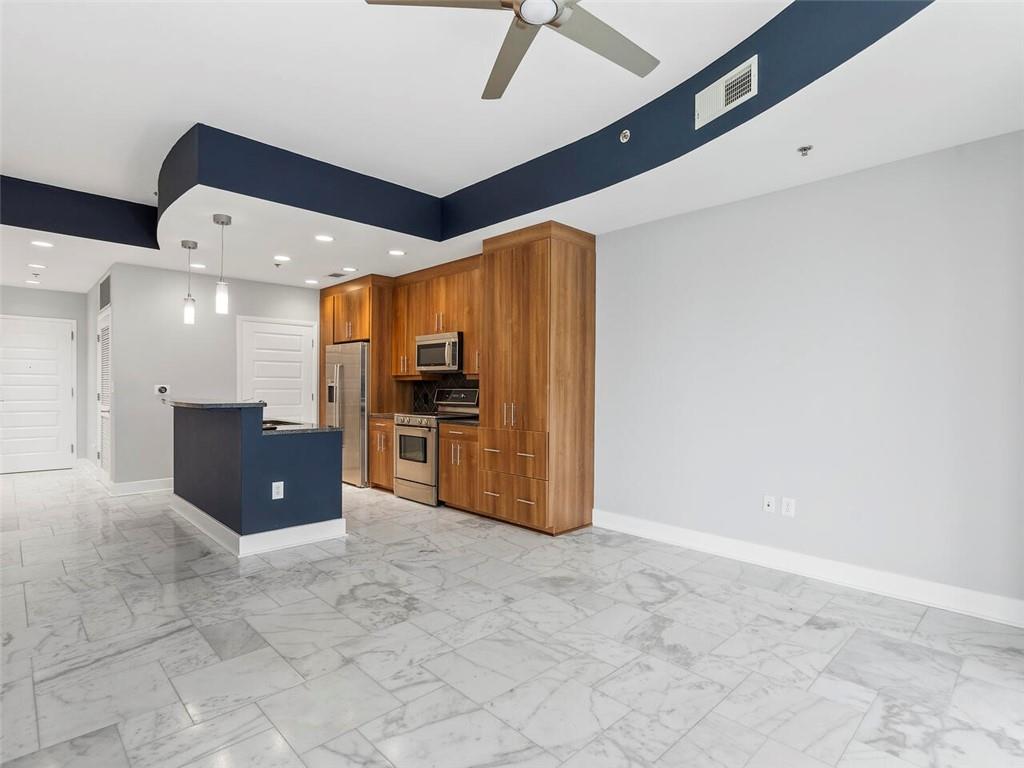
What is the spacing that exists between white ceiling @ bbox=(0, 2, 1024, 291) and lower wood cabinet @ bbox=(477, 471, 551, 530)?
2.15 meters

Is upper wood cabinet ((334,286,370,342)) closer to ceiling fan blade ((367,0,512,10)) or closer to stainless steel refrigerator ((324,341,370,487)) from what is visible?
stainless steel refrigerator ((324,341,370,487))

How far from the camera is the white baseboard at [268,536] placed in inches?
152

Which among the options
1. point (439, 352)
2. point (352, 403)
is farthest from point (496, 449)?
point (352, 403)

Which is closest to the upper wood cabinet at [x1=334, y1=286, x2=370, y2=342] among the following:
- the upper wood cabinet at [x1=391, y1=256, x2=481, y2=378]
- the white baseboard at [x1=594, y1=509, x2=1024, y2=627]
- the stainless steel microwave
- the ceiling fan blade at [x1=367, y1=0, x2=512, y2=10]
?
the upper wood cabinet at [x1=391, y1=256, x2=481, y2=378]

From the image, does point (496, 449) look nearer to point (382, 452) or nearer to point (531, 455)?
point (531, 455)

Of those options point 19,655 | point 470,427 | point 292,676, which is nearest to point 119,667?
point 19,655

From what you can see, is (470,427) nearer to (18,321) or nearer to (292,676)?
(292,676)

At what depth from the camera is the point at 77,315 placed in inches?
299

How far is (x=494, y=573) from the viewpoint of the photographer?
348cm

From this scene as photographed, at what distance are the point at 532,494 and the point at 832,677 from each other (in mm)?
2501

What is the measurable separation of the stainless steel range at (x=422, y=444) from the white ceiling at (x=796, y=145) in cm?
158

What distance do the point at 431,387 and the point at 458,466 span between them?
5.04 feet

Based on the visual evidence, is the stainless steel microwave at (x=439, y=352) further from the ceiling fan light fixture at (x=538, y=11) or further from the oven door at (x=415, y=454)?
the ceiling fan light fixture at (x=538, y=11)

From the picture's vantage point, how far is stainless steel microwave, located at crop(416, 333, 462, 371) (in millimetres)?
5555
